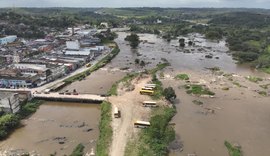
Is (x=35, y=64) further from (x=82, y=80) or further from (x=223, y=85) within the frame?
(x=223, y=85)

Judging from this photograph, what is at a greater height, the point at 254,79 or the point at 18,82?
the point at 18,82

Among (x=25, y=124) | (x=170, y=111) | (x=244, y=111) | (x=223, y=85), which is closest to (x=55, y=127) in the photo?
(x=25, y=124)

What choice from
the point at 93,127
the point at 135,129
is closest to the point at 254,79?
the point at 135,129

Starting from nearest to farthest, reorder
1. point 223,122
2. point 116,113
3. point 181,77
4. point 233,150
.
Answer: point 233,150
point 116,113
point 223,122
point 181,77

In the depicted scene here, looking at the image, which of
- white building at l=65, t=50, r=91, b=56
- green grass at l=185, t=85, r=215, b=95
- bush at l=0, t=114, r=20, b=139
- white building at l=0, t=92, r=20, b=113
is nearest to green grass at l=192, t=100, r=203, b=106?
green grass at l=185, t=85, r=215, b=95

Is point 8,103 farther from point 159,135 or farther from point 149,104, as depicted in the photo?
point 159,135

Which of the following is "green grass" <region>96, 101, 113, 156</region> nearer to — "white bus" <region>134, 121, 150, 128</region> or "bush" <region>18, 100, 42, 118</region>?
"white bus" <region>134, 121, 150, 128</region>
